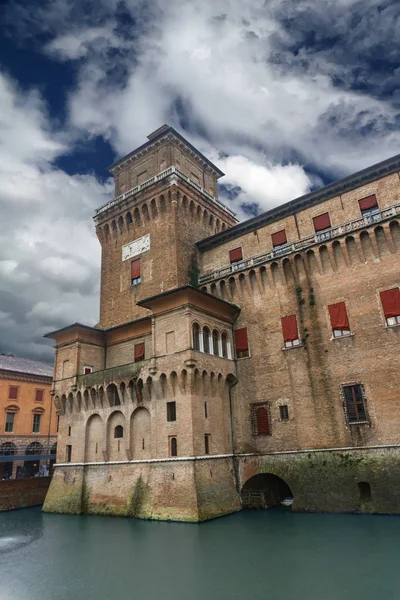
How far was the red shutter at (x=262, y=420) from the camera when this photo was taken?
26.8 meters

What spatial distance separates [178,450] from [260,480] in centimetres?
670

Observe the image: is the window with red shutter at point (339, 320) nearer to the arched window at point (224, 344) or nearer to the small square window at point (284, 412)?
the small square window at point (284, 412)

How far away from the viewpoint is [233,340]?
30000 mm

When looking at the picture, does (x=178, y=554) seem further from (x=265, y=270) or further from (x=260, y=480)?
(x=265, y=270)

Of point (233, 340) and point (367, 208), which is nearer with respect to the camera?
point (367, 208)

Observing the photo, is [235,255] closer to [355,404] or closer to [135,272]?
[135,272]

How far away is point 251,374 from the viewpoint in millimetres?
28422

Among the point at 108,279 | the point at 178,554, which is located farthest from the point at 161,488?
the point at 108,279

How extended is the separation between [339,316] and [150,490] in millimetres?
15753

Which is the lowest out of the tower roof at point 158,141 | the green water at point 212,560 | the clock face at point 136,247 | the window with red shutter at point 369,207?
the green water at point 212,560

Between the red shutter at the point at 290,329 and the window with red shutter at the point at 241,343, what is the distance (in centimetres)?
316

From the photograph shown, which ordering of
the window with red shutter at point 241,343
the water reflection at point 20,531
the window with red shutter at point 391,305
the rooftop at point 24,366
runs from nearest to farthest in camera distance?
the water reflection at point 20,531
the window with red shutter at point 391,305
the window with red shutter at point 241,343
the rooftop at point 24,366

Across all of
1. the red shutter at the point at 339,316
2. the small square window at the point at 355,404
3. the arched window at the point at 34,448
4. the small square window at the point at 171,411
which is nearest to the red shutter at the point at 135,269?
the small square window at the point at 171,411

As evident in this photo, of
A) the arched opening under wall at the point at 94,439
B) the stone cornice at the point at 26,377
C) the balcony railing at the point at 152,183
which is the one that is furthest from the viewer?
the stone cornice at the point at 26,377
